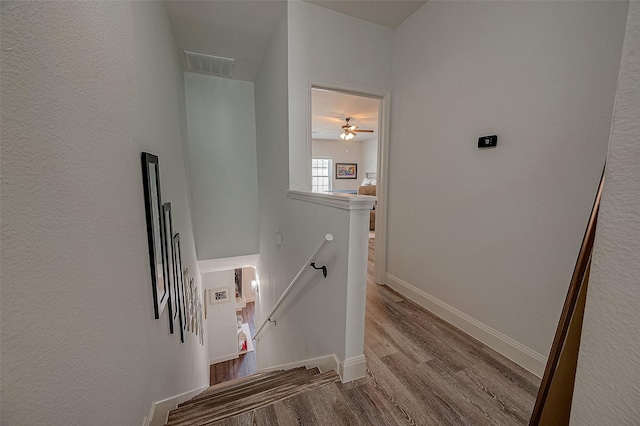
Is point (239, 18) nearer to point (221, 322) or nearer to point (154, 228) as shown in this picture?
point (154, 228)

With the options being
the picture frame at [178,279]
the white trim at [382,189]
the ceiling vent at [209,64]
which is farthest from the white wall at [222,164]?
the white trim at [382,189]

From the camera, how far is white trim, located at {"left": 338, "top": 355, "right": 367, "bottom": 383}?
146 cm

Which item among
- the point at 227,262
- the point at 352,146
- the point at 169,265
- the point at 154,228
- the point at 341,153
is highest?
the point at 352,146

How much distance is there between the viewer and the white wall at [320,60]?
2225 millimetres

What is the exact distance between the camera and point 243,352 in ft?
20.9

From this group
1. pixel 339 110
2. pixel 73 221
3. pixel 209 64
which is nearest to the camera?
pixel 73 221

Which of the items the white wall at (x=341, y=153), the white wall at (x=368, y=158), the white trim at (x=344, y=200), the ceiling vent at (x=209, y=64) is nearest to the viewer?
the white trim at (x=344, y=200)

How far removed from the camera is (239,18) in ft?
7.85

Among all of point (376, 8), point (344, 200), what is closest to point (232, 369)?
point (344, 200)

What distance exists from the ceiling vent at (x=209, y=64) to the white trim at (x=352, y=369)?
11.9ft

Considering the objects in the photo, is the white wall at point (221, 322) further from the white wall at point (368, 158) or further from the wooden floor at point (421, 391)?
the white wall at point (368, 158)

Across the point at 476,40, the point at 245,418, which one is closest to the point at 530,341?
the point at 245,418

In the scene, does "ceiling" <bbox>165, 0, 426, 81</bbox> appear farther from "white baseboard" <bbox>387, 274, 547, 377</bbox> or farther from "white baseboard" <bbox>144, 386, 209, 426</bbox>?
"white baseboard" <bbox>144, 386, 209, 426</bbox>

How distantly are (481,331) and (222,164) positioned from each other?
3.98 metres
